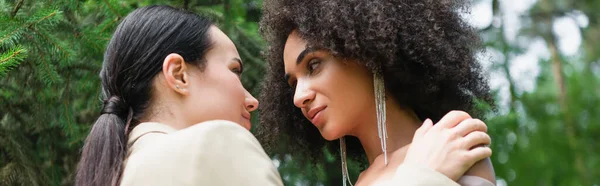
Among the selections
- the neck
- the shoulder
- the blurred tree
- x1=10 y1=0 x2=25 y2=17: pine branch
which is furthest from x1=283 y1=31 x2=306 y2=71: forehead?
the blurred tree

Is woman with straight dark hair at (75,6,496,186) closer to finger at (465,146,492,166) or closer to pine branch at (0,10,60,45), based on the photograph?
finger at (465,146,492,166)

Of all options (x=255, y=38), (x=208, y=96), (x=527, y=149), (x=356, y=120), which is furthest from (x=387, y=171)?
(x=527, y=149)

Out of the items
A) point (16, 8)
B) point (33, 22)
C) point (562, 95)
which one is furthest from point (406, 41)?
point (562, 95)

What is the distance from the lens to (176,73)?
2104 millimetres

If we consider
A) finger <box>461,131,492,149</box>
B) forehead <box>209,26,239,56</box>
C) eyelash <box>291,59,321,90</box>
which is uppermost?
forehead <box>209,26,239,56</box>

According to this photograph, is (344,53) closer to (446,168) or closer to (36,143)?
(446,168)

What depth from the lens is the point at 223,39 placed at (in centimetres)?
230

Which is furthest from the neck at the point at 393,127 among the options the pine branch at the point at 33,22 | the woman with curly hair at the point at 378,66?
the pine branch at the point at 33,22

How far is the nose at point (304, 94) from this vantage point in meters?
2.41

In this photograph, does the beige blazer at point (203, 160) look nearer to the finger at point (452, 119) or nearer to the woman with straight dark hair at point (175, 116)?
the woman with straight dark hair at point (175, 116)

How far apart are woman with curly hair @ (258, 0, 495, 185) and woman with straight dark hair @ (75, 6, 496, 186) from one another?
0.24m

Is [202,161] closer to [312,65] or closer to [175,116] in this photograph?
[175,116]

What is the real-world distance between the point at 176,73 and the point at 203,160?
42 cm

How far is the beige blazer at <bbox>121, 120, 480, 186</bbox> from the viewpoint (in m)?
1.75
